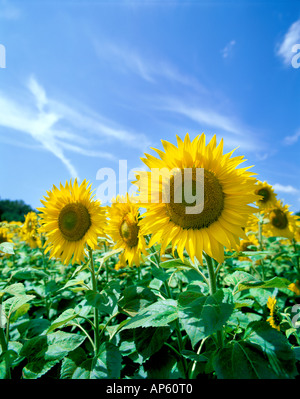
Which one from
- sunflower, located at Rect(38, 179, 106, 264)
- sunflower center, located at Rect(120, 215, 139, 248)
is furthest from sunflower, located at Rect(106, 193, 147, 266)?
sunflower, located at Rect(38, 179, 106, 264)

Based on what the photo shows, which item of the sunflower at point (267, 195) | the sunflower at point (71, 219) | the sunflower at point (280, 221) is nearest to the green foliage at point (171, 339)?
the sunflower at point (71, 219)

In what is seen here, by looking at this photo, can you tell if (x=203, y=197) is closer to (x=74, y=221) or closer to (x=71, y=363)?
(x=74, y=221)

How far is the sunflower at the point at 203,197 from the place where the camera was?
171 centimetres

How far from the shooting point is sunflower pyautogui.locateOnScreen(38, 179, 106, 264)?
2.69 m

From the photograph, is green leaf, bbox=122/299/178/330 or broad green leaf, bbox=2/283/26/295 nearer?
green leaf, bbox=122/299/178/330

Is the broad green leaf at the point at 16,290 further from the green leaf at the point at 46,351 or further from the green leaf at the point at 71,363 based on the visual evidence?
the green leaf at the point at 71,363

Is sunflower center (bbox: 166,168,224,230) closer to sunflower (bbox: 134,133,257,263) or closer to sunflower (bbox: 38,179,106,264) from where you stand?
sunflower (bbox: 134,133,257,263)

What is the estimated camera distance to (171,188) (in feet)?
6.03

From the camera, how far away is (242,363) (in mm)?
1422

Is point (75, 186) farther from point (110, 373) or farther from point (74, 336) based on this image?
point (110, 373)

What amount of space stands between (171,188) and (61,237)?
1.56 m

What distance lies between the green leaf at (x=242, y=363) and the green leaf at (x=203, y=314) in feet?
0.87

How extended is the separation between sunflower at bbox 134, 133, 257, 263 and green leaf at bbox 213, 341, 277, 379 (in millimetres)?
526

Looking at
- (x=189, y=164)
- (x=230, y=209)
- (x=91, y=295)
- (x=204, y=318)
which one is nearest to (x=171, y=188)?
(x=189, y=164)
